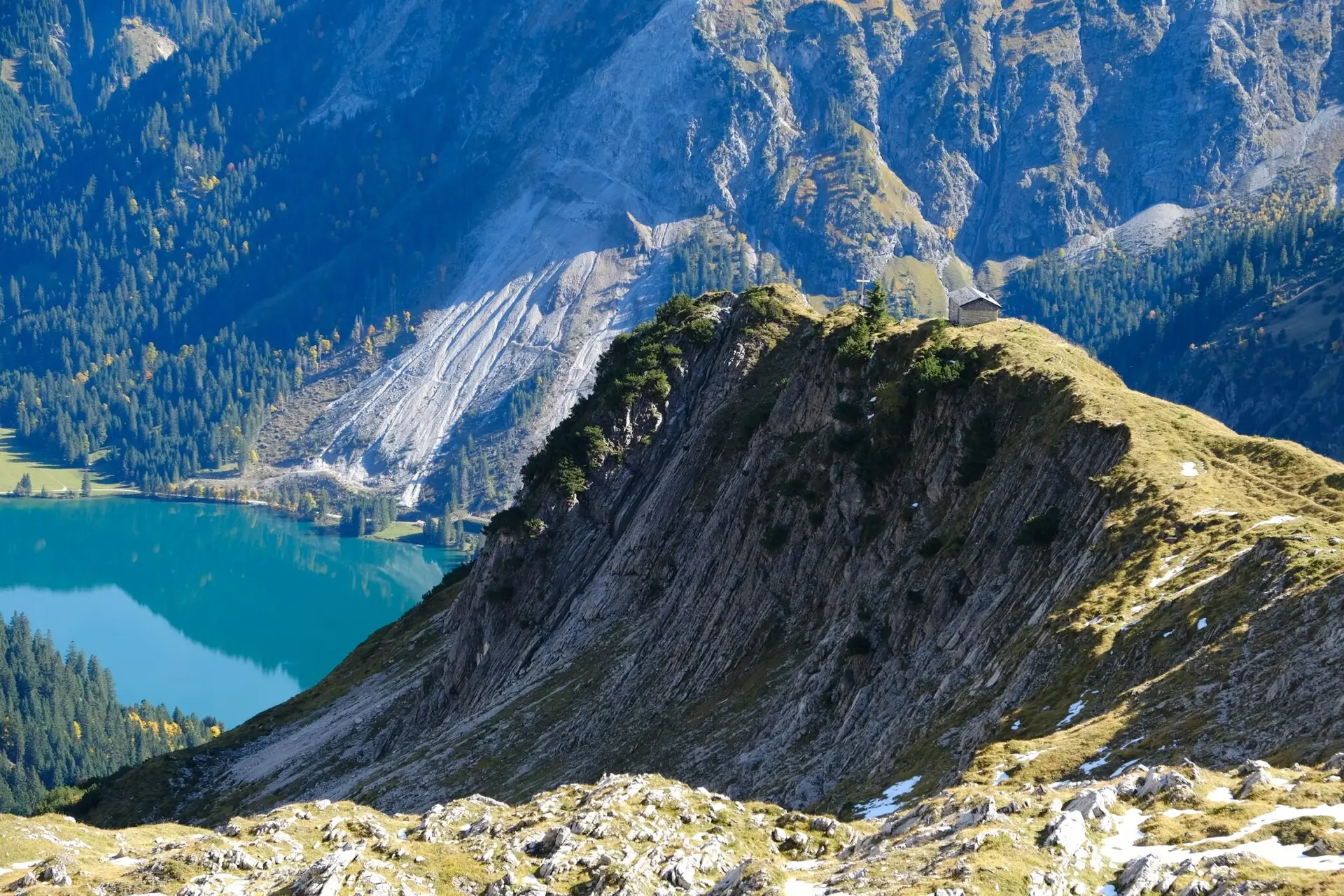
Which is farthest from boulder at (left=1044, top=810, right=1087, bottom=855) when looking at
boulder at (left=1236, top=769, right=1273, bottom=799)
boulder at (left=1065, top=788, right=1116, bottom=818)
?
boulder at (left=1236, top=769, right=1273, bottom=799)

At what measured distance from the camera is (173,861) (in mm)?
45750

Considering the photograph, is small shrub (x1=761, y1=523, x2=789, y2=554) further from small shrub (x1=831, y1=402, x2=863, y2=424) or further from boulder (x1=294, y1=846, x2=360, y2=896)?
boulder (x1=294, y1=846, x2=360, y2=896)

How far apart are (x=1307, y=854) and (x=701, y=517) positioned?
64563 mm

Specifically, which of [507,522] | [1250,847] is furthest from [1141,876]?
[507,522]

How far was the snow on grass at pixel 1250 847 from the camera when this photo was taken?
99.2ft

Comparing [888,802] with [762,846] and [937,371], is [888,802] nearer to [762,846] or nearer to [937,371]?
[762,846]

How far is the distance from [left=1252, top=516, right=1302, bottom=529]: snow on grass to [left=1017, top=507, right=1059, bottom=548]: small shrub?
9.06 metres

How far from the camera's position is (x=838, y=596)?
242 ft

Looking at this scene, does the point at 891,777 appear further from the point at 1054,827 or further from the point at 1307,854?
the point at 1307,854

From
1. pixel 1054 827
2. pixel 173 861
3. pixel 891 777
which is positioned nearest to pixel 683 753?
pixel 891 777

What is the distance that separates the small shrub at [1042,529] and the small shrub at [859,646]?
29.6 ft

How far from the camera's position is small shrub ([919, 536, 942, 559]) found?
6500cm

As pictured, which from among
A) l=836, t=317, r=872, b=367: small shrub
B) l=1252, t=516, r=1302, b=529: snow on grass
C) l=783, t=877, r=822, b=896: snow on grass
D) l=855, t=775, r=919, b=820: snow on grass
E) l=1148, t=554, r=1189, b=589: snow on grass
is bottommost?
l=783, t=877, r=822, b=896: snow on grass

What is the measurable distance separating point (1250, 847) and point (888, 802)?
706 inches
